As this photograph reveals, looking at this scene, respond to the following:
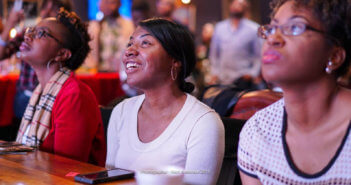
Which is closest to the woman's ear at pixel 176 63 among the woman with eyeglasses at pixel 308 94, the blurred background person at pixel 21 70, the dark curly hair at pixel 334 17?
the woman with eyeglasses at pixel 308 94

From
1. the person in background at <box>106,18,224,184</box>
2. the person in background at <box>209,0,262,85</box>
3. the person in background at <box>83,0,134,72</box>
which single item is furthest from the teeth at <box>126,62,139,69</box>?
the person in background at <box>209,0,262,85</box>

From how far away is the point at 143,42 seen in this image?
225 cm

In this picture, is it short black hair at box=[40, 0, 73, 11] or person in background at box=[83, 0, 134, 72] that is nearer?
short black hair at box=[40, 0, 73, 11]

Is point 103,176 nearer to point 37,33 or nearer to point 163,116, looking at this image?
point 163,116

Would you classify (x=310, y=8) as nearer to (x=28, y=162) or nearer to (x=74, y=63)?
(x=28, y=162)

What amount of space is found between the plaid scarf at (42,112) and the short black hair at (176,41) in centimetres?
70

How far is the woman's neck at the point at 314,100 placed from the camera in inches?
60.1

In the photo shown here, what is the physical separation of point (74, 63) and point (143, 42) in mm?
850

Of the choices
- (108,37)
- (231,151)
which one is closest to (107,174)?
(231,151)

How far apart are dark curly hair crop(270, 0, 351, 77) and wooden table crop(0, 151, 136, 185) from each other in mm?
807

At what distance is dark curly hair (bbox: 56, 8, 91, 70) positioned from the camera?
294 centimetres

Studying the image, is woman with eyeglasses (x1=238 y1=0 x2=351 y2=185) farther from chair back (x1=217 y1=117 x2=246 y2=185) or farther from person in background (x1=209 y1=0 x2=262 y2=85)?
person in background (x1=209 y1=0 x2=262 y2=85)

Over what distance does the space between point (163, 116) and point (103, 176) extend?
526 millimetres

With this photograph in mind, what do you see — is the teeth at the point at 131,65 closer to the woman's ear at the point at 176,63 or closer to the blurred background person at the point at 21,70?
the woman's ear at the point at 176,63
